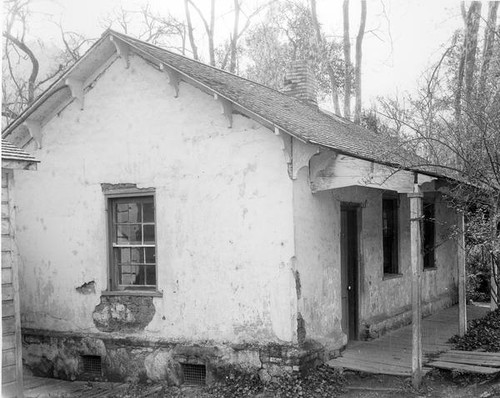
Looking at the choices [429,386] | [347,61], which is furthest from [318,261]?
[347,61]

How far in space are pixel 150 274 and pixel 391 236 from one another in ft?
17.3

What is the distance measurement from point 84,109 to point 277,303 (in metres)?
4.47

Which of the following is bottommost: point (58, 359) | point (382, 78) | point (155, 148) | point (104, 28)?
point (58, 359)

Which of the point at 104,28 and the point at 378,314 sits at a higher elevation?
the point at 104,28

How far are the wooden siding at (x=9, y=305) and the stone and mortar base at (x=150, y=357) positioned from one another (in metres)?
1.86

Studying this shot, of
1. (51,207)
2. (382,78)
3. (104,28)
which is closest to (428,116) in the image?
(104,28)

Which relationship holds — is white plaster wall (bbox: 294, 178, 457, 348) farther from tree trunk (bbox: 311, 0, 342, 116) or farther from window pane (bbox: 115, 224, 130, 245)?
tree trunk (bbox: 311, 0, 342, 116)

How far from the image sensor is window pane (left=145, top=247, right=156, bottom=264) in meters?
9.71

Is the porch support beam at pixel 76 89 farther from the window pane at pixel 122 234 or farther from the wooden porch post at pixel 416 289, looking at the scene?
the wooden porch post at pixel 416 289

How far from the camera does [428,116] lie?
9992 millimetres

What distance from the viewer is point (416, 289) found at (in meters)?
8.38

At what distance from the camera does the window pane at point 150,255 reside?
9711 millimetres

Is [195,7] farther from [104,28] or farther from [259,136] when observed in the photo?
[259,136]

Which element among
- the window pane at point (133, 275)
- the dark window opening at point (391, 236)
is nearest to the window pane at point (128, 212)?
the window pane at point (133, 275)
